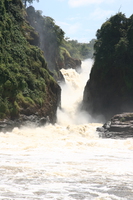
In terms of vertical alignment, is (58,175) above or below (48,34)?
below

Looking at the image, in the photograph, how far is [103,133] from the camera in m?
22.5

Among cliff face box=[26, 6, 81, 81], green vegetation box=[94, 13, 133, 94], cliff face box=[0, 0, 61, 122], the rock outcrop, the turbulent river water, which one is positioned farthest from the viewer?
cliff face box=[26, 6, 81, 81]

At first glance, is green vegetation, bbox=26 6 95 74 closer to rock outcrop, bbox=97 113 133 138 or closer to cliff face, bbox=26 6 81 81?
cliff face, bbox=26 6 81 81

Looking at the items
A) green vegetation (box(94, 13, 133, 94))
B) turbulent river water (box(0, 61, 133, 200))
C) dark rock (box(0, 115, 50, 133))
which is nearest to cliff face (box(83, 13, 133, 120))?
green vegetation (box(94, 13, 133, 94))

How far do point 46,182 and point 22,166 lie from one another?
6.61 ft

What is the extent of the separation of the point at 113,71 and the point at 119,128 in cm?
1374

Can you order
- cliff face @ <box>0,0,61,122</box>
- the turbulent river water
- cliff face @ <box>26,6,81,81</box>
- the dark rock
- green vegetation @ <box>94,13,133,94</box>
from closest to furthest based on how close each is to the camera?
1. the turbulent river water
2. the dark rock
3. cliff face @ <box>0,0,61,122</box>
4. green vegetation @ <box>94,13,133,94</box>
5. cliff face @ <box>26,6,81,81</box>

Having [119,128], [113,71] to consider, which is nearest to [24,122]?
[119,128]

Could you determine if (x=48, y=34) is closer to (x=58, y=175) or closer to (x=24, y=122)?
(x=24, y=122)

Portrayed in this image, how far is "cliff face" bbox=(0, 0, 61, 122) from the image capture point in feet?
67.1

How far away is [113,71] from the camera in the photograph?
34.5 m

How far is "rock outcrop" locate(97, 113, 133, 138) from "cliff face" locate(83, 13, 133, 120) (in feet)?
28.9

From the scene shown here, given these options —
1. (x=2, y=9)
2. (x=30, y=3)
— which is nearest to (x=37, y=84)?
(x=2, y=9)

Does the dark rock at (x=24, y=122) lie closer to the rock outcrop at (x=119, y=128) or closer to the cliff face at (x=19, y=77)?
the cliff face at (x=19, y=77)
